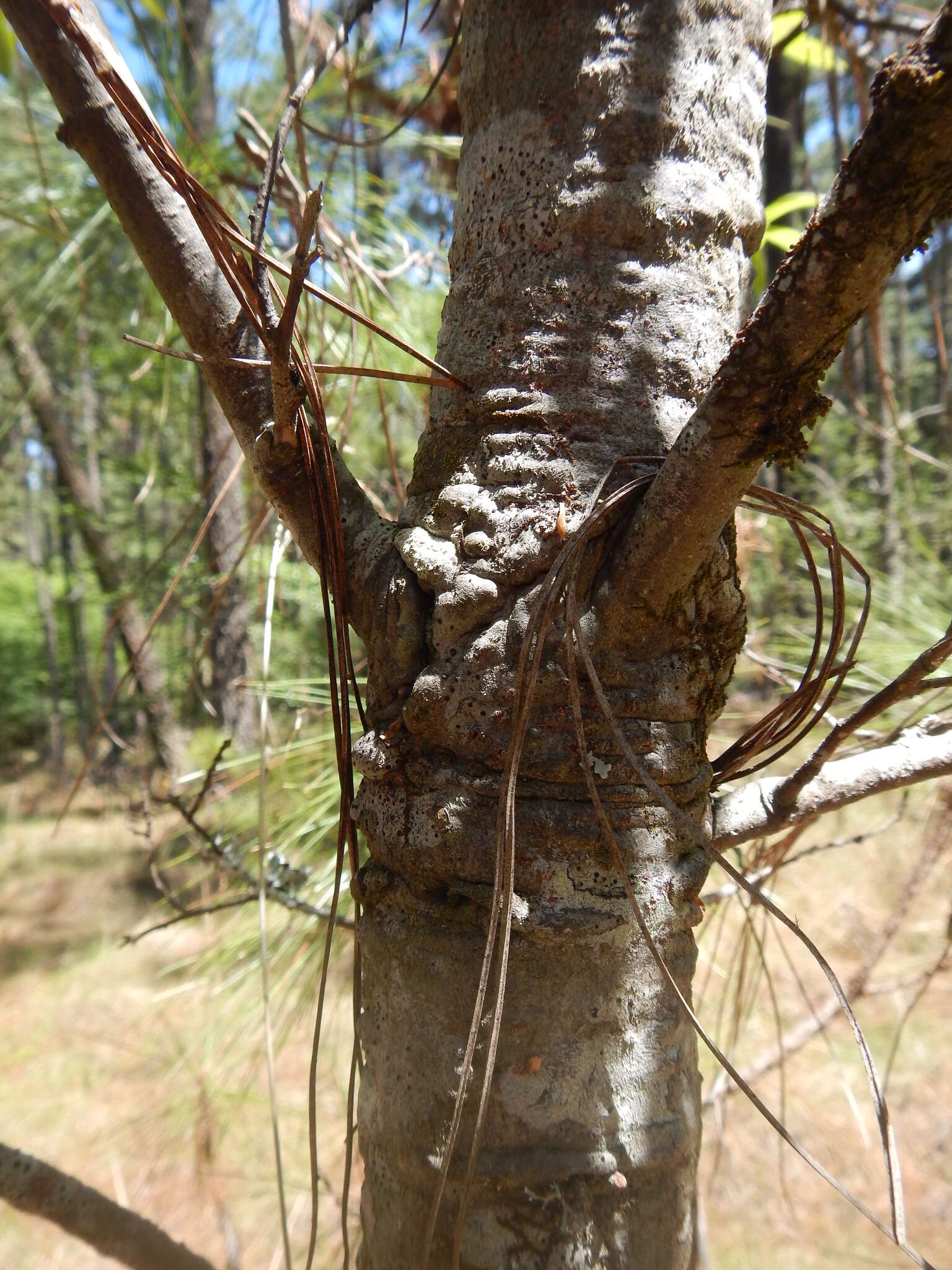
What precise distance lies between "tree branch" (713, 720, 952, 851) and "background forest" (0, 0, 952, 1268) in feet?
0.12

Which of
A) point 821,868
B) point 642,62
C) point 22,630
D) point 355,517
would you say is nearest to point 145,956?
point 821,868

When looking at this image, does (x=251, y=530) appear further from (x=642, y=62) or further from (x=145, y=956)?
(x=145, y=956)

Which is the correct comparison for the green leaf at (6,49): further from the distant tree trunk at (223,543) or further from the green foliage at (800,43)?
the distant tree trunk at (223,543)

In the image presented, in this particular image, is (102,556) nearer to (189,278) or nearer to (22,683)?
(189,278)

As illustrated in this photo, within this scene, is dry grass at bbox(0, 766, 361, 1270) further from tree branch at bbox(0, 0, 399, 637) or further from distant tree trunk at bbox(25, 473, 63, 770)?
distant tree trunk at bbox(25, 473, 63, 770)

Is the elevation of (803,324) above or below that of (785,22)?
below

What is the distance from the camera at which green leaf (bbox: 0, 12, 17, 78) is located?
0.74 meters

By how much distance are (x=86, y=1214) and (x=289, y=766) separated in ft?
1.98

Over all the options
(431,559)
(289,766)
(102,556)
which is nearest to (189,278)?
(431,559)

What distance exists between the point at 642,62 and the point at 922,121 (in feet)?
0.59

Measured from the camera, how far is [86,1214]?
407 millimetres

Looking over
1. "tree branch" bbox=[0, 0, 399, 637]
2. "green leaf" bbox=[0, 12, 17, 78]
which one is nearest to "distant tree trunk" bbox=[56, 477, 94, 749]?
"green leaf" bbox=[0, 12, 17, 78]

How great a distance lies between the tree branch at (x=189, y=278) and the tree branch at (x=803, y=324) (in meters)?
0.13

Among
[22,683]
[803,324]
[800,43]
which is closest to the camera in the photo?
[803,324]
